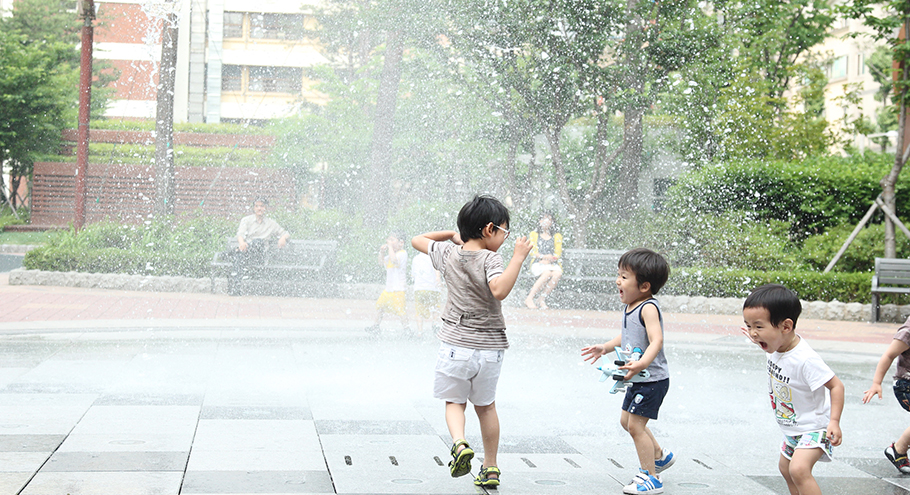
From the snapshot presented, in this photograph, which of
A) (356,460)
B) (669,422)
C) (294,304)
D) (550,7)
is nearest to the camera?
(356,460)

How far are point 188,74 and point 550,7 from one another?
25515 millimetres

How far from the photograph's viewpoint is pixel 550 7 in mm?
14352

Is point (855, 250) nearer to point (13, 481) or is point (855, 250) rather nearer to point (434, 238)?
point (434, 238)

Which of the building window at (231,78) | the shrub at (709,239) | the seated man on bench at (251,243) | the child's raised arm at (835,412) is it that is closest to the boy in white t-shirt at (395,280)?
the seated man on bench at (251,243)

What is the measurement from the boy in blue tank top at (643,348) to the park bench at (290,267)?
10238 millimetres

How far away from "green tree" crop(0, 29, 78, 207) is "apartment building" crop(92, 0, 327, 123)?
3504 millimetres

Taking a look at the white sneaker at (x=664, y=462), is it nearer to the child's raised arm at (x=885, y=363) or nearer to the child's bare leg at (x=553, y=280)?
the child's raised arm at (x=885, y=363)

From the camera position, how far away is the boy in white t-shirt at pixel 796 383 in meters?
3.48

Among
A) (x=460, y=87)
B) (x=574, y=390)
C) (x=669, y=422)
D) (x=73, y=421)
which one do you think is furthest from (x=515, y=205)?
(x=73, y=421)

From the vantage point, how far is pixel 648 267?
159 inches

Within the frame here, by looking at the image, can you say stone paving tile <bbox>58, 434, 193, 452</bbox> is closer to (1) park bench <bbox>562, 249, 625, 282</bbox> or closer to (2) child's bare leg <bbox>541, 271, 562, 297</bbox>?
(2) child's bare leg <bbox>541, 271, 562, 297</bbox>

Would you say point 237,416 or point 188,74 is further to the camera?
point 188,74

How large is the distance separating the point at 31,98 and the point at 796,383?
94.9 ft

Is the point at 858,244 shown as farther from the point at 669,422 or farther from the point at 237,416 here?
the point at 237,416
